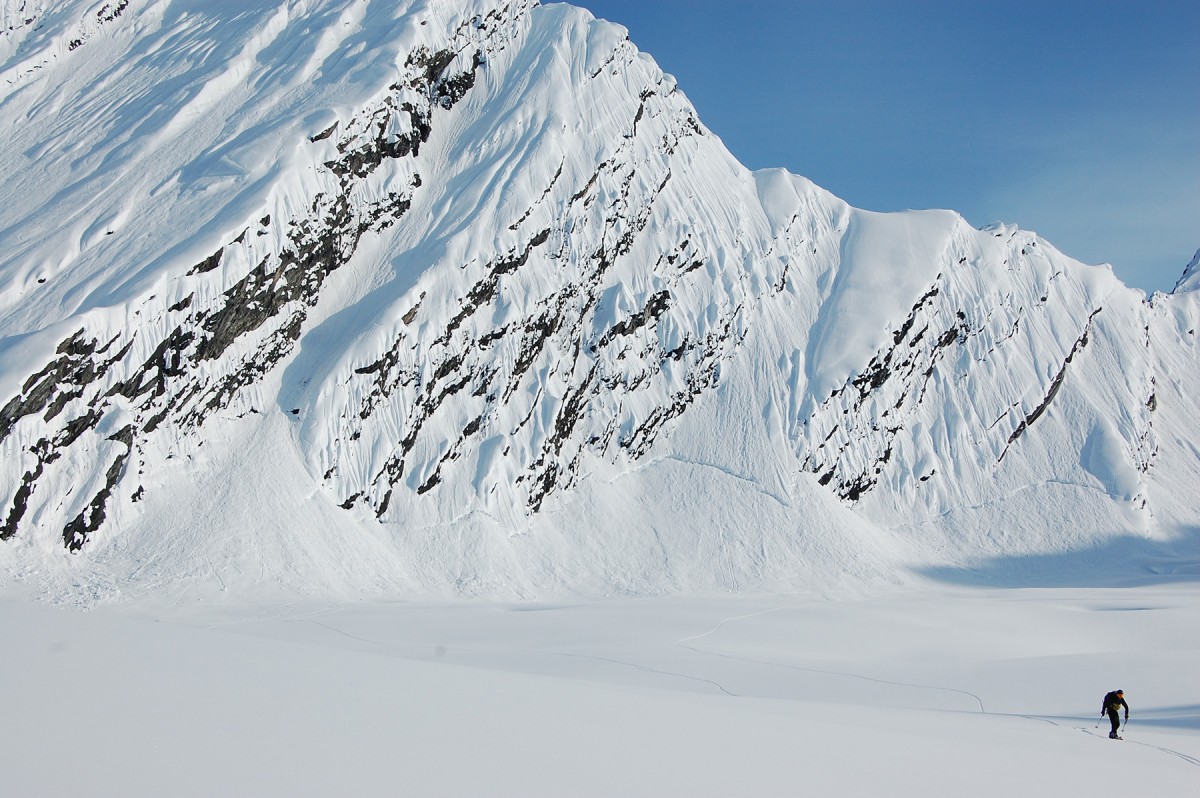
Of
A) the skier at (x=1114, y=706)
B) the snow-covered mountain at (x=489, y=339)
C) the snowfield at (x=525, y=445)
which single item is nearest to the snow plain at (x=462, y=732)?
the snowfield at (x=525, y=445)

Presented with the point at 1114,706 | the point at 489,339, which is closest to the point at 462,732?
the point at 1114,706

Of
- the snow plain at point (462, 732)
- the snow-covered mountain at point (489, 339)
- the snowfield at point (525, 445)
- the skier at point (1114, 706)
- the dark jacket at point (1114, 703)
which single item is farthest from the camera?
the snow-covered mountain at point (489, 339)

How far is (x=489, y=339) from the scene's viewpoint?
4088 centimetres

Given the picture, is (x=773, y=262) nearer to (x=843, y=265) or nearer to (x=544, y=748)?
(x=843, y=265)

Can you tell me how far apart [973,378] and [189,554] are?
151 feet

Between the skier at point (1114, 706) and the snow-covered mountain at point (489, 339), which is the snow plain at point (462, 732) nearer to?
the skier at point (1114, 706)

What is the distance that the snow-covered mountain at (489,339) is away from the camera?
3156 cm

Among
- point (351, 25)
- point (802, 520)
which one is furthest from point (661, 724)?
point (351, 25)

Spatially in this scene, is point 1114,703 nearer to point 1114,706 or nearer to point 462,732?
point 1114,706

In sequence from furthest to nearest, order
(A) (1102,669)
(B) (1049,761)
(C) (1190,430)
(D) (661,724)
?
(C) (1190,430) → (A) (1102,669) → (B) (1049,761) → (D) (661,724)

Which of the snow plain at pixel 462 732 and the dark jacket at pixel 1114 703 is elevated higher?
the snow plain at pixel 462 732

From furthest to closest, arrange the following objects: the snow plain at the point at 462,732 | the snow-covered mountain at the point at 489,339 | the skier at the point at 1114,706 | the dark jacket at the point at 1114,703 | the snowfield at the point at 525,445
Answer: the snow-covered mountain at the point at 489,339 < the dark jacket at the point at 1114,703 < the skier at the point at 1114,706 < the snowfield at the point at 525,445 < the snow plain at the point at 462,732

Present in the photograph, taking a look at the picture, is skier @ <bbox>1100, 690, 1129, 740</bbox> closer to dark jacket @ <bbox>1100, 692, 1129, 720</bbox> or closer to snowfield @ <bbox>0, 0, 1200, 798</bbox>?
dark jacket @ <bbox>1100, 692, 1129, 720</bbox>

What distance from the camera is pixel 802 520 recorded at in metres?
42.4
